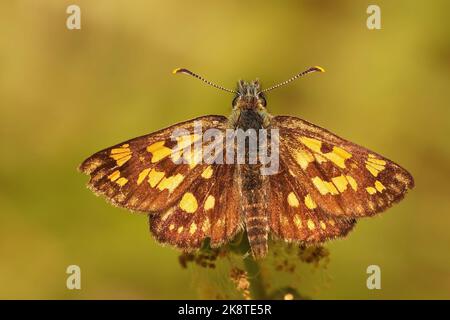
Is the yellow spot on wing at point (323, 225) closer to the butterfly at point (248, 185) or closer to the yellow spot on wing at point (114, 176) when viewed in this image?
the butterfly at point (248, 185)

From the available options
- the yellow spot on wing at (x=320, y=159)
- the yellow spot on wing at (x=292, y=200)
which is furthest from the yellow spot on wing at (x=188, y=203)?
the yellow spot on wing at (x=320, y=159)

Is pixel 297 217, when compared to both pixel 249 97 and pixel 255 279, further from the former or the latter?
pixel 249 97

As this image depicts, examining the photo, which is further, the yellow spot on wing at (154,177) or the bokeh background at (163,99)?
the bokeh background at (163,99)

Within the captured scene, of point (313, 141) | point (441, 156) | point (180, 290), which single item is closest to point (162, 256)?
point (180, 290)

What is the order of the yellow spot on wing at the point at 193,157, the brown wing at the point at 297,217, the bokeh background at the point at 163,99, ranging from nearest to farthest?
the brown wing at the point at 297,217 → the yellow spot on wing at the point at 193,157 → the bokeh background at the point at 163,99

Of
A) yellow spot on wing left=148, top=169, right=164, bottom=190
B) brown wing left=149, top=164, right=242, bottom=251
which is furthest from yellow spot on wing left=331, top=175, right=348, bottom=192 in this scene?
yellow spot on wing left=148, top=169, right=164, bottom=190

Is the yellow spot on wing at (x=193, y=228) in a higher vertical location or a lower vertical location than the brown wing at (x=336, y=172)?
lower
